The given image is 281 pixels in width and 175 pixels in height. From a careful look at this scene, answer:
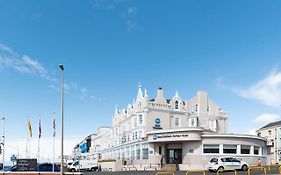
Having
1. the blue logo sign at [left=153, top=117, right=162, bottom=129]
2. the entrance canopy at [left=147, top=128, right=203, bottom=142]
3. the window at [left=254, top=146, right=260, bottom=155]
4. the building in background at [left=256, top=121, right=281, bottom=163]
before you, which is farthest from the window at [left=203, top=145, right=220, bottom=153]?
the building in background at [left=256, top=121, right=281, bottom=163]

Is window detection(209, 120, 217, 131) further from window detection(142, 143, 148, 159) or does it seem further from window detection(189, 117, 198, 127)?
window detection(142, 143, 148, 159)

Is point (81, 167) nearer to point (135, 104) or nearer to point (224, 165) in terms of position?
point (135, 104)

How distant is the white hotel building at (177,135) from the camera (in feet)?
168

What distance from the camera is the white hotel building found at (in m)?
51.1

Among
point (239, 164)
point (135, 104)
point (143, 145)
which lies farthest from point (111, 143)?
point (239, 164)

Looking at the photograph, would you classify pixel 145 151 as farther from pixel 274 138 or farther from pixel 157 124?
pixel 274 138

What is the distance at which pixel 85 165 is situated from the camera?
6281 cm

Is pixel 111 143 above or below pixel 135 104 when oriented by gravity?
below

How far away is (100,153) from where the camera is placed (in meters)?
99.1

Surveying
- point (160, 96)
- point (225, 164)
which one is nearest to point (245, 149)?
point (225, 164)

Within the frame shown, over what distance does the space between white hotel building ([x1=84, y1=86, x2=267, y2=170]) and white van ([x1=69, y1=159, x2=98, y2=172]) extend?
6.25m

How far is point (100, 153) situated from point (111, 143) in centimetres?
961

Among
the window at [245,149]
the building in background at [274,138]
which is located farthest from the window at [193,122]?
the building in background at [274,138]

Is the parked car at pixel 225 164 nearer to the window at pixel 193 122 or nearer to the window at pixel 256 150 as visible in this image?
the window at pixel 256 150
